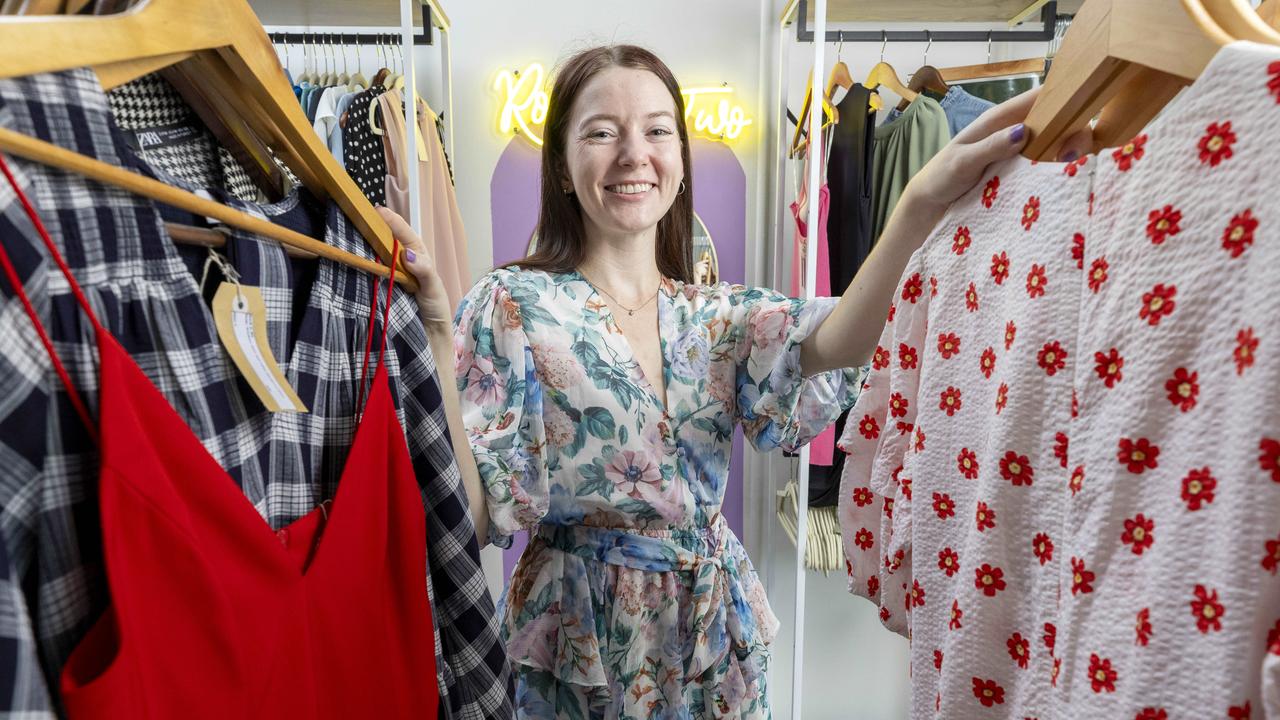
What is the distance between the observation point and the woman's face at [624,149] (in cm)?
117

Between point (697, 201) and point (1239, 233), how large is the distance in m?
1.99

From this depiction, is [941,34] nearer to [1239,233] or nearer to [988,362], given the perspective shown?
[988,362]

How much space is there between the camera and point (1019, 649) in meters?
0.62

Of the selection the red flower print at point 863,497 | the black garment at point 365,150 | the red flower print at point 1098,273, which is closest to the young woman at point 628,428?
the red flower print at point 863,497

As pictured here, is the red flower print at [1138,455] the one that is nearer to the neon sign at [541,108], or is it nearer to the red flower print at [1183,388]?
the red flower print at [1183,388]

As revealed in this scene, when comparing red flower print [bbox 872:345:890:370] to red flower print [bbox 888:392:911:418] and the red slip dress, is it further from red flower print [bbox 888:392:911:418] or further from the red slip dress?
the red slip dress

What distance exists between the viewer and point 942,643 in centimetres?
69

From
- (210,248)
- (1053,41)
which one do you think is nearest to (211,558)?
(210,248)

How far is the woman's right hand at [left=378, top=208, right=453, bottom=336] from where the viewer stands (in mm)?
791

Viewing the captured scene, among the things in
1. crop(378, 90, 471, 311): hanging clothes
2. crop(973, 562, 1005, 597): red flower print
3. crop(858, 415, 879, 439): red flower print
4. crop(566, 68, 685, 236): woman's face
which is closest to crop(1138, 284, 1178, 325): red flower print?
crop(973, 562, 1005, 597): red flower print

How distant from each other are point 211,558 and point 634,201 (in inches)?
32.4

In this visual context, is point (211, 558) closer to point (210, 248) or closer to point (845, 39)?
point (210, 248)

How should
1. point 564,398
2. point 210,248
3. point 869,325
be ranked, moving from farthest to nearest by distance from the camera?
1. point 564,398
2. point 869,325
3. point 210,248

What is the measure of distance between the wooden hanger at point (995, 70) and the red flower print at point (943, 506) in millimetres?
1721
